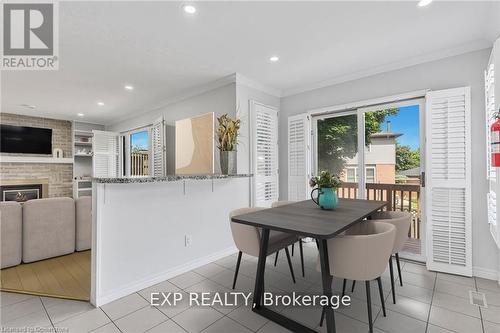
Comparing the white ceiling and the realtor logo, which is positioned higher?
the white ceiling

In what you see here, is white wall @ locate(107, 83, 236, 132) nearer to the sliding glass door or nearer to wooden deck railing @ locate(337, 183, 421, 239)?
the sliding glass door

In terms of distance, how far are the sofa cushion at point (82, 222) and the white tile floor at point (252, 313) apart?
1.07 metres

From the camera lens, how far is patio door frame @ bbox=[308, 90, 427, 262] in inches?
122

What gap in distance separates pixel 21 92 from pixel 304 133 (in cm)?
498

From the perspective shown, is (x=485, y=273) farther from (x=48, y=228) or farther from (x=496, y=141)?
(x=48, y=228)

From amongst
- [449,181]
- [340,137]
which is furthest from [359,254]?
[340,137]

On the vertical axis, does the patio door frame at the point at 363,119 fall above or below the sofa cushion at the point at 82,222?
above

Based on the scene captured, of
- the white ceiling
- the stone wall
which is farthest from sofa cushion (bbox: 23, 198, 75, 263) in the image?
the stone wall

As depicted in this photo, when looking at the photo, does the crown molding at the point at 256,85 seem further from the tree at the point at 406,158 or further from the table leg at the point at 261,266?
the table leg at the point at 261,266

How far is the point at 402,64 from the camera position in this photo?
3180mm

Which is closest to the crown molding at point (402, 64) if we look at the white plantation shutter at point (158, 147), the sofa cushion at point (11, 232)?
the white plantation shutter at point (158, 147)

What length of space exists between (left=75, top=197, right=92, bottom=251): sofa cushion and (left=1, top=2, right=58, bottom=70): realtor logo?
186 cm

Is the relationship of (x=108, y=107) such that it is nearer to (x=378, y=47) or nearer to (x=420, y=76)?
(x=378, y=47)

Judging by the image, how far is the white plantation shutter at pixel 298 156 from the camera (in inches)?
161
